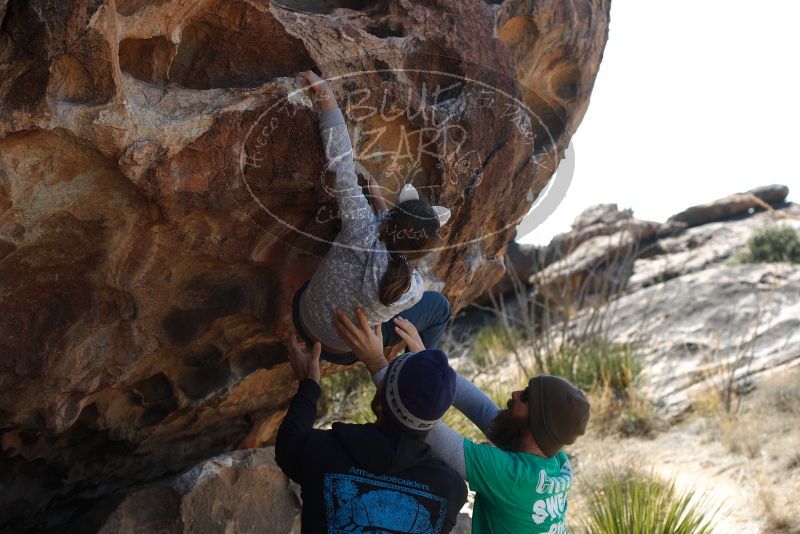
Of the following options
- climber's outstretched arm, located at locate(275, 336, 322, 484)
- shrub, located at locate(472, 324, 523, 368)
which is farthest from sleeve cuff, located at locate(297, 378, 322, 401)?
shrub, located at locate(472, 324, 523, 368)

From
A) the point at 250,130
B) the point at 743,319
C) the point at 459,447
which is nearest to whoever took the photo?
the point at 459,447

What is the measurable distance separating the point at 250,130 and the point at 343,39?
0.61m

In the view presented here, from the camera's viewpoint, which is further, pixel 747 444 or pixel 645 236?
pixel 645 236

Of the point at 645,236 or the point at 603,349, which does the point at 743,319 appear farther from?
the point at 645,236

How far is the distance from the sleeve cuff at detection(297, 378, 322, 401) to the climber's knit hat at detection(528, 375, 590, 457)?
75 cm

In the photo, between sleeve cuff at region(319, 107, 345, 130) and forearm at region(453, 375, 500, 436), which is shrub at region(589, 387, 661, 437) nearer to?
forearm at region(453, 375, 500, 436)

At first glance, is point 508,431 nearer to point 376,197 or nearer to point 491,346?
point 376,197

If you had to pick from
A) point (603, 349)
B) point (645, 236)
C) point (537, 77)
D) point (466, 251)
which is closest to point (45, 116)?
point (466, 251)

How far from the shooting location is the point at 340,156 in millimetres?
3145

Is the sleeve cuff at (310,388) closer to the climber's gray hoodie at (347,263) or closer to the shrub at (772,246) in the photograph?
the climber's gray hoodie at (347,263)

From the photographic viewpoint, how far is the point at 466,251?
4305mm

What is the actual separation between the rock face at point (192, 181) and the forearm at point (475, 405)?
94cm

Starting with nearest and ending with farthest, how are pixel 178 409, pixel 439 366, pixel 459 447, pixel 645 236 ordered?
pixel 439 366 < pixel 459 447 < pixel 178 409 < pixel 645 236

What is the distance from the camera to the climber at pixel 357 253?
116 inches
